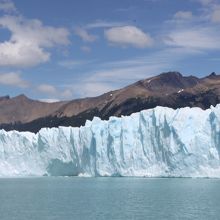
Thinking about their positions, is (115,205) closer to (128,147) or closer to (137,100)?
(128,147)

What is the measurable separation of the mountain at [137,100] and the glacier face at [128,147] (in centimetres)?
4463

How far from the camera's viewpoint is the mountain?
102m

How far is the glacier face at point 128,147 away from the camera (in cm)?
4556

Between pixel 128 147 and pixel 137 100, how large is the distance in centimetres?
6593

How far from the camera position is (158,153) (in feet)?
159

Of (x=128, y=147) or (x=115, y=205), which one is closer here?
(x=115, y=205)

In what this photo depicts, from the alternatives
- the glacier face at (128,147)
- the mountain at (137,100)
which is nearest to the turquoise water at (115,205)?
the glacier face at (128,147)

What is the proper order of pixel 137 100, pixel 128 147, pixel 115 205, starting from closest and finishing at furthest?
pixel 115 205 → pixel 128 147 → pixel 137 100

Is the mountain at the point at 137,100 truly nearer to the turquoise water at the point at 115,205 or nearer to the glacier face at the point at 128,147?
the glacier face at the point at 128,147

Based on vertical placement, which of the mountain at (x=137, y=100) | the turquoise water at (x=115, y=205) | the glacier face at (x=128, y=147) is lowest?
the turquoise water at (x=115, y=205)

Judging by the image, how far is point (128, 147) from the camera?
4953cm

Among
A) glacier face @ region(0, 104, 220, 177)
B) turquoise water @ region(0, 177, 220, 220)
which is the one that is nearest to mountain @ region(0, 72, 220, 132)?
glacier face @ region(0, 104, 220, 177)

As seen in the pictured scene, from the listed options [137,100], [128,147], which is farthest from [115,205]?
[137,100]

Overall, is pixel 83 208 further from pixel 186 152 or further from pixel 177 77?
pixel 177 77
